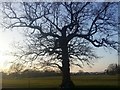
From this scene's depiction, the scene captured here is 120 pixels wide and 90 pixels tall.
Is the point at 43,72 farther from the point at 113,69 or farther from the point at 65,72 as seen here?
the point at 113,69

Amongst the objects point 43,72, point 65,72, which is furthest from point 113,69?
point 43,72

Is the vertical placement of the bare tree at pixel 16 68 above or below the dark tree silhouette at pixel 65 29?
below

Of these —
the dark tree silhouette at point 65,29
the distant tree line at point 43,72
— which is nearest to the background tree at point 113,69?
the distant tree line at point 43,72

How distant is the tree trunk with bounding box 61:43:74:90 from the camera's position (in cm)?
345

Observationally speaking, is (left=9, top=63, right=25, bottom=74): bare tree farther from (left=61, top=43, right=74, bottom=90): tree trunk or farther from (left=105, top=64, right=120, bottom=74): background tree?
(left=105, top=64, right=120, bottom=74): background tree

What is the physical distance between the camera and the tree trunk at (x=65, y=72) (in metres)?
3.45

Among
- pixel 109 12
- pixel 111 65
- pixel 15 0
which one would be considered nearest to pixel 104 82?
pixel 111 65

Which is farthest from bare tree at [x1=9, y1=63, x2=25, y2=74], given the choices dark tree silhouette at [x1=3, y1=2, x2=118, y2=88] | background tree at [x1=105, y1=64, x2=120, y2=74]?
background tree at [x1=105, y1=64, x2=120, y2=74]

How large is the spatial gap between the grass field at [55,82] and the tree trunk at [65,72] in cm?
5

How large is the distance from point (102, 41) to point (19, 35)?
0.86m

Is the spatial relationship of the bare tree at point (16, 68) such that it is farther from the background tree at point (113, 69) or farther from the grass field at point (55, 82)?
the background tree at point (113, 69)

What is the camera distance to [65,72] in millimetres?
3479

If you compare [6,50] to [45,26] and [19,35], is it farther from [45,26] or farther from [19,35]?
[45,26]

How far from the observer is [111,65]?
137 inches
